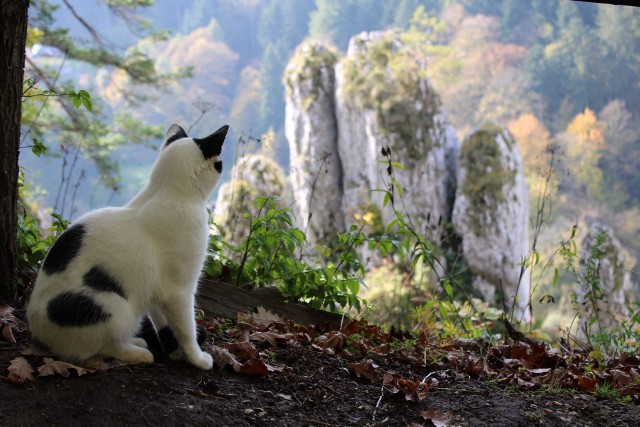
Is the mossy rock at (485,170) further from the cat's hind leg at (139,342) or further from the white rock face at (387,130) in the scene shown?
the cat's hind leg at (139,342)

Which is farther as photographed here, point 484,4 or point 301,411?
point 484,4

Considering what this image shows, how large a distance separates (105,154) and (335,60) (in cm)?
903

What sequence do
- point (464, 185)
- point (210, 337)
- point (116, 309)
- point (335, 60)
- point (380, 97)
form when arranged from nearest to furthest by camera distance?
point (116, 309) < point (210, 337) < point (464, 185) < point (380, 97) < point (335, 60)

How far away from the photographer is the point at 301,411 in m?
2.61

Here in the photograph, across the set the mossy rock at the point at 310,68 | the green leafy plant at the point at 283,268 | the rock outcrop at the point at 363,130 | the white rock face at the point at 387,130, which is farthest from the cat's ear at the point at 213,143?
the mossy rock at the point at 310,68

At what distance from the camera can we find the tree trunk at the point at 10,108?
2924mm

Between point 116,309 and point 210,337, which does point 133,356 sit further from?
point 210,337

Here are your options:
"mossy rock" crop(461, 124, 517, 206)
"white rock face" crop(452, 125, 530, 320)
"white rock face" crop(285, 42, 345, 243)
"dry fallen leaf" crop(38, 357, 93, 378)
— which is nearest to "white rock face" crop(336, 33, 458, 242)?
"white rock face" crop(285, 42, 345, 243)

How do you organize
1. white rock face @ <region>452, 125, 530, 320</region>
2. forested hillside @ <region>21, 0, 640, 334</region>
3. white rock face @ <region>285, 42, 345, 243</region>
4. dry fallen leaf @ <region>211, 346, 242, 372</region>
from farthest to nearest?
forested hillside @ <region>21, 0, 640, 334</region> < white rock face @ <region>285, 42, 345, 243</region> < white rock face @ <region>452, 125, 530, 320</region> < dry fallen leaf @ <region>211, 346, 242, 372</region>

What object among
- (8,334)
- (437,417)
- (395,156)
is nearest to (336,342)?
(437,417)

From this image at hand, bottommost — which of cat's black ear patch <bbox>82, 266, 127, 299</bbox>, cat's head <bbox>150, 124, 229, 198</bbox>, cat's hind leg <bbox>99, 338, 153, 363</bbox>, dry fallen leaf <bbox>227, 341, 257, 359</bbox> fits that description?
cat's hind leg <bbox>99, 338, 153, 363</bbox>

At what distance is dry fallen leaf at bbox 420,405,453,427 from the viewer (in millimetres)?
2658

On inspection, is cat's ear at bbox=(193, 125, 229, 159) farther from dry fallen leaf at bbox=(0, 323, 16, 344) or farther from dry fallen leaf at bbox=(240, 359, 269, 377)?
dry fallen leaf at bbox=(0, 323, 16, 344)

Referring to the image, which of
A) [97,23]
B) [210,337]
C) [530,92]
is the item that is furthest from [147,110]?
[210,337]
